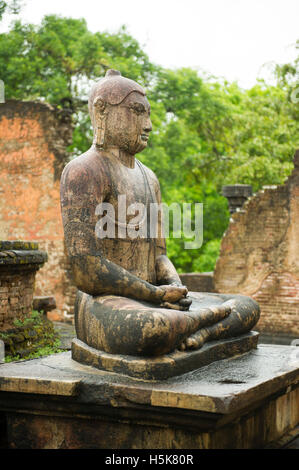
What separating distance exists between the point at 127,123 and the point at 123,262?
0.90 m


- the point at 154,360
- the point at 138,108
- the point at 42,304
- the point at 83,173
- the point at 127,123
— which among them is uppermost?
the point at 138,108

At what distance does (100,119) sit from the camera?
4.05m

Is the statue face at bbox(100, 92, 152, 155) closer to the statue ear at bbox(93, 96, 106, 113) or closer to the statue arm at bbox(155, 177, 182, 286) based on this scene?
the statue ear at bbox(93, 96, 106, 113)

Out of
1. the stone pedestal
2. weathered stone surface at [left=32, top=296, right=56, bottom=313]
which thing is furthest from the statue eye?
weathered stone surface at [left=32, top=296, right=56, bottom=313]

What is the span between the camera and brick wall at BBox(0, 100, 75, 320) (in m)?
11.2

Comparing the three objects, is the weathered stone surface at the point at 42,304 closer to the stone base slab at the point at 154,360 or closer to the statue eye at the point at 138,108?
the stone base slab at the point at 154,360

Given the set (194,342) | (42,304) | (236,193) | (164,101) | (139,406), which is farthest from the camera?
(164,101)

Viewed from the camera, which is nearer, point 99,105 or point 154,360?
point 154,360

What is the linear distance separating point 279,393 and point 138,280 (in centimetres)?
116

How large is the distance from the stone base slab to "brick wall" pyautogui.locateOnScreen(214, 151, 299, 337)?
5.63 metres

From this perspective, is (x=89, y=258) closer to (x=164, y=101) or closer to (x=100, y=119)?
(x=100, y=119)

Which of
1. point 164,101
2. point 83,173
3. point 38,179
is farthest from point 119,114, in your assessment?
point 164,101

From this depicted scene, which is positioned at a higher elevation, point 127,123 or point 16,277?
point 127,123
